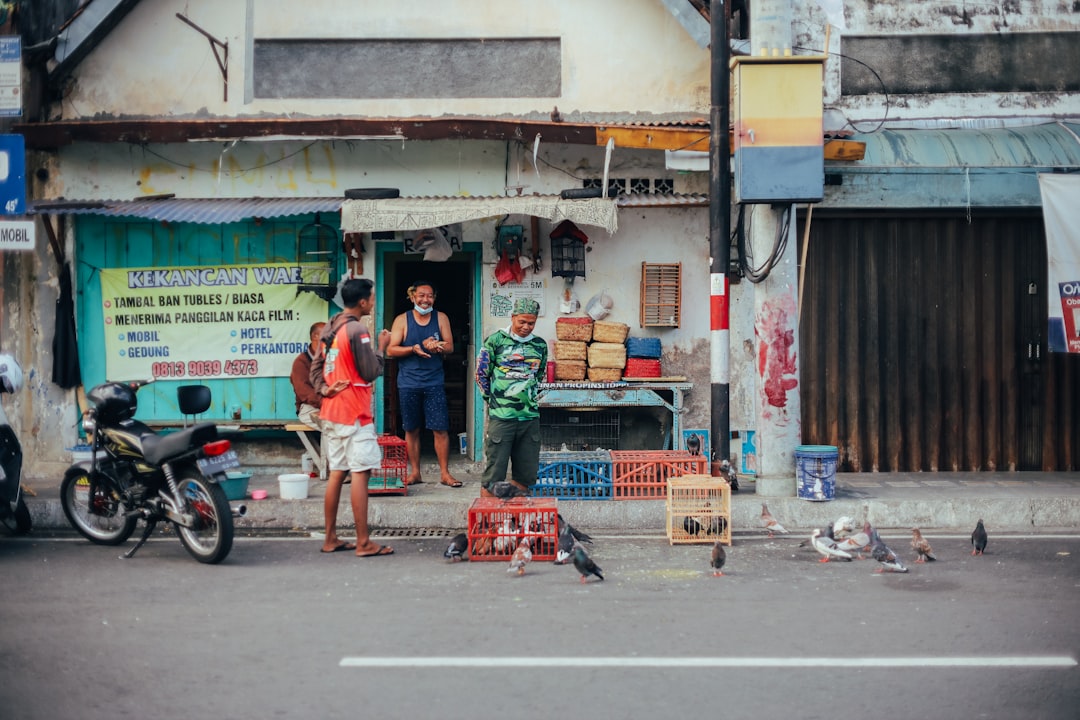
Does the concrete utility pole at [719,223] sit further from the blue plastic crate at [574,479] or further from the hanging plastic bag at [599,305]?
the hanging plastic bag at [599,305]

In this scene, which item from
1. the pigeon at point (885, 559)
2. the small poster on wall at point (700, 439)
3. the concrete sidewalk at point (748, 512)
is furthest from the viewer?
the small poster on wall at point (700, 439)

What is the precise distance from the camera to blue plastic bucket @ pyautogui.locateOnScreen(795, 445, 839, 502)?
1018 centimetres

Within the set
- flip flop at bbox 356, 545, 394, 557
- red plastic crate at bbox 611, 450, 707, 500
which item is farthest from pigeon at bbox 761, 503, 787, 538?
flip flop at bbox 356, 545, 394, 557

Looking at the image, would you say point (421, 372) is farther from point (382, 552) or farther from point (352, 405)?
point (382, 552)

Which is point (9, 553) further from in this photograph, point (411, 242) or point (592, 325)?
point (592, 325)

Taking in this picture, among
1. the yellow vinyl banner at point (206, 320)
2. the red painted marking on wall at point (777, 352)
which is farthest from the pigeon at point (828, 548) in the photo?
the yellow vinyl banner at point (206, 320)

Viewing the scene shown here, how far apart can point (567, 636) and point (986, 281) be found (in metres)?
8.10

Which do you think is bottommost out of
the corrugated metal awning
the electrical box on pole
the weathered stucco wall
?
the corrugated metal awning

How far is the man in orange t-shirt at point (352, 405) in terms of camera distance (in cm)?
855

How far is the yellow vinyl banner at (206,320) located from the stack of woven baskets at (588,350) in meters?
2.74

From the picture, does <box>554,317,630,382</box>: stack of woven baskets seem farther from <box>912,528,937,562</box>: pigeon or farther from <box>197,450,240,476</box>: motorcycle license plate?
<box>197,450,240,476</box>: motorcycle license plate

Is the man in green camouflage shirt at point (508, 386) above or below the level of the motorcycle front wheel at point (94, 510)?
above

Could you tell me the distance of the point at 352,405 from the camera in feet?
28.3

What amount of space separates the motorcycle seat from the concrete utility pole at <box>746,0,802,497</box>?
517 centimetres
